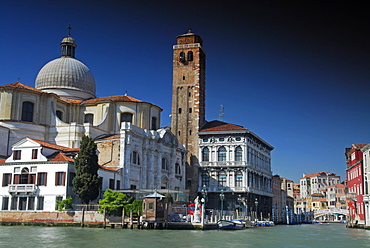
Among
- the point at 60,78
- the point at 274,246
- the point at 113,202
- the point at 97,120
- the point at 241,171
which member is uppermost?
the point at 60,78

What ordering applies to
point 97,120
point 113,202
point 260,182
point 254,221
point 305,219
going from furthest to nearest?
1. point 305,219
2. point 260,182
3. point 254,221
4. point 97,120
5. point 113,202

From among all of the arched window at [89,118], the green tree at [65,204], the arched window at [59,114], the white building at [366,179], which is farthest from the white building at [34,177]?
the white building at [366,179]

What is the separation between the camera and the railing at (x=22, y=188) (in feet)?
117

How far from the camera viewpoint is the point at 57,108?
46438 mm

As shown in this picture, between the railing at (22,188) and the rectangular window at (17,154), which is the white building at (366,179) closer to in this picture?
the railing at (22,188)

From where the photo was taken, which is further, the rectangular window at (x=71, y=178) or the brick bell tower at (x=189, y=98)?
the brick bell tower at (x=189, y=98)

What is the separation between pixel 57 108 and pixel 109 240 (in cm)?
2536

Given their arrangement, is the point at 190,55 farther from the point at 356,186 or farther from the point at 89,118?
the point at 356,186

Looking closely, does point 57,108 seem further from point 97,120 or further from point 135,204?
point 135,204

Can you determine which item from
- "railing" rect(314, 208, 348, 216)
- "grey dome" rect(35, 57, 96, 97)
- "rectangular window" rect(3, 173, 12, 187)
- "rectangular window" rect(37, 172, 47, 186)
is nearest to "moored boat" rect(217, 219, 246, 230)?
"rectangular window" rect(37, 172, 47, 186)

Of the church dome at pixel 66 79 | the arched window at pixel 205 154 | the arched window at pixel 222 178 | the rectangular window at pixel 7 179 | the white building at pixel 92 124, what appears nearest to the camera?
the rectangular window at pixel 7 179

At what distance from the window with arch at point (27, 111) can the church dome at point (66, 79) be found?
5711mm

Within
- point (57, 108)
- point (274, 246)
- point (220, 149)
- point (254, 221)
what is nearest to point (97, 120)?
point (57, 108)

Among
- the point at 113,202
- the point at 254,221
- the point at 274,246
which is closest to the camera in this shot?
the point at 274,246
